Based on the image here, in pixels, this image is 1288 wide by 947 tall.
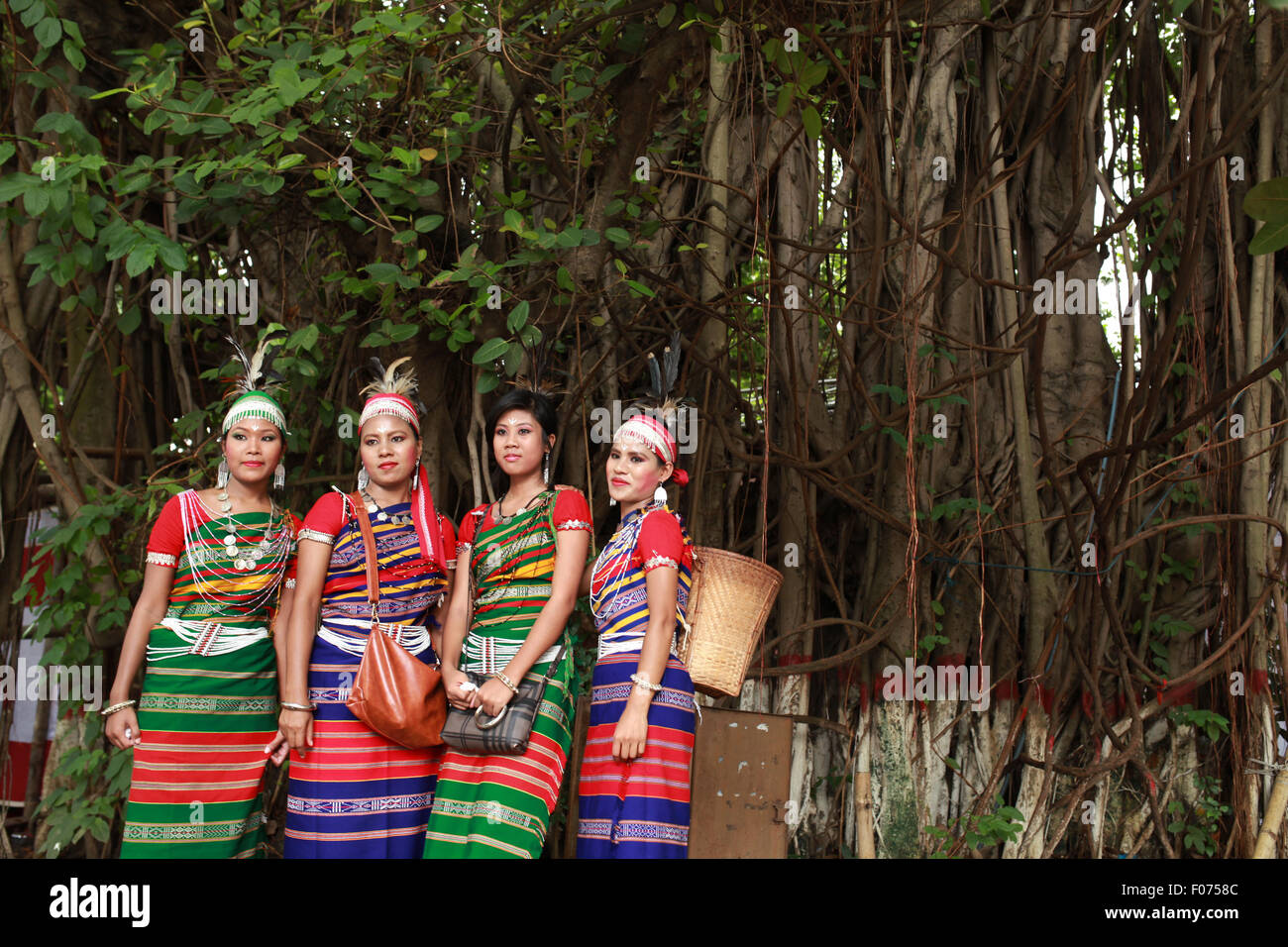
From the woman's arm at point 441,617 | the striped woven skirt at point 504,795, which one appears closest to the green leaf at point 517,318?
the woman's arm at point 441,617

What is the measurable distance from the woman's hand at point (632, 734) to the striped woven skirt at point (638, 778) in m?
0.03

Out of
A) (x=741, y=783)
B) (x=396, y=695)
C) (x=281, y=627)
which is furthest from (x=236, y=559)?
(x=741, y=783)

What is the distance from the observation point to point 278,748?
2459mm

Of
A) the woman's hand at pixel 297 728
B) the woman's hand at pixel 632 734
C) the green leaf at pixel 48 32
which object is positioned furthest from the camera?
the green leaf at pixel 48 32

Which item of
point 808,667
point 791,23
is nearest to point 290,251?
point 791,23

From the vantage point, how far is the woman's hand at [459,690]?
7.59ft

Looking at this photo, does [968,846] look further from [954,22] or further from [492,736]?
[954,22]

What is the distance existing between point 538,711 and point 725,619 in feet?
1.61

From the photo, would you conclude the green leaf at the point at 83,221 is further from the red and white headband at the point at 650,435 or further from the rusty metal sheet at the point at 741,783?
the rusty metal sheet at the point at 741,783

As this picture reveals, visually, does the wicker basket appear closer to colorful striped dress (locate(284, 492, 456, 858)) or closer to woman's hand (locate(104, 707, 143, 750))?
colorful striped dress (locate(284, 492, 456, 858))

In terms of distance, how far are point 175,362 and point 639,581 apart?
2.11m

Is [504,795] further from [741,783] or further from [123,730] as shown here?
[123,730]

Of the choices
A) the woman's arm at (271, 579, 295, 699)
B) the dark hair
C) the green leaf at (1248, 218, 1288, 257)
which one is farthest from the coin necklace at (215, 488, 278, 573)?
the green leaf at (1248, 218, 1288, 257)

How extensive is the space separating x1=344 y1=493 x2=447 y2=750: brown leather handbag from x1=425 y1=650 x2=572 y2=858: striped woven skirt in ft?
0.32
